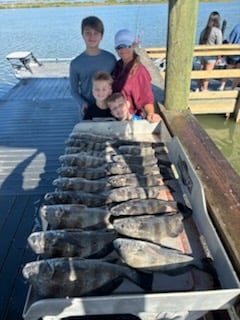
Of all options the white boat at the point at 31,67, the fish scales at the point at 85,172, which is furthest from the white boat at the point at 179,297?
the white boat at the point at 31,67

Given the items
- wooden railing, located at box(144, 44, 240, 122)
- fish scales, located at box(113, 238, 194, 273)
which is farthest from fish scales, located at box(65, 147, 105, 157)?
wooden railing, located at box(144, 44, 240, 122)

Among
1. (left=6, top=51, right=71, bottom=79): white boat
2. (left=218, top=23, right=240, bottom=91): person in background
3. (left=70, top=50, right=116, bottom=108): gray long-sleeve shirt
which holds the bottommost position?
(left=6, top=51, right=71, bottom=79): white boat

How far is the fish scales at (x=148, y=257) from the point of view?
142cm

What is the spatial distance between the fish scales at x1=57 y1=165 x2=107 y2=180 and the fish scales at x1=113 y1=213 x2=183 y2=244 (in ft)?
1.77

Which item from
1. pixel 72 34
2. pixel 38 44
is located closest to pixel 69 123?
pixel 38 44

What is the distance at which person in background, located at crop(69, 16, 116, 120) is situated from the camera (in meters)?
3.06

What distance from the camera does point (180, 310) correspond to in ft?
4.06

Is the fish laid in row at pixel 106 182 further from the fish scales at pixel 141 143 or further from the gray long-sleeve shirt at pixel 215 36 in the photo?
the gray long-sleeve shirt at pixel 215 36

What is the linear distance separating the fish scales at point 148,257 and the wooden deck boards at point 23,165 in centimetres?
111

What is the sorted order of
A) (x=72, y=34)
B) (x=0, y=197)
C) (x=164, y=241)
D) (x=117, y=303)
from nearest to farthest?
(x=117, y=303)
(x=164, y=241)
(x=0, y=197)
(x=72, y=34)

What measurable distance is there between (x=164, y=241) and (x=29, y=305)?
2.24ft

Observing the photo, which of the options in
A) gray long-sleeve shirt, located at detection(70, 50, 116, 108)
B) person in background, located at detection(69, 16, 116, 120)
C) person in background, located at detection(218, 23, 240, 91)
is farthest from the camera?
person in background, located at detection(218, 23, 240, 91)

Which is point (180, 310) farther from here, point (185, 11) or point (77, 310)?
point (185, 11)

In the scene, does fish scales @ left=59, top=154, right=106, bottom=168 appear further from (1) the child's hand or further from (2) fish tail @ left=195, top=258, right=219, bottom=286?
(2) fish tail @ left=195, top=258, right=219, bottom=286
